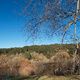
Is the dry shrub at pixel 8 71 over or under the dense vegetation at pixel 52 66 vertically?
under

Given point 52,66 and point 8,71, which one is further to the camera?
point 8,71

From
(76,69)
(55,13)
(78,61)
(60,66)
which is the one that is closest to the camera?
(55,13)

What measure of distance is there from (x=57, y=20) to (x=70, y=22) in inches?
17.3

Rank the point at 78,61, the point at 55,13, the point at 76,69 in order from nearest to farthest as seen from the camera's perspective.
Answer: the point at 55,13, the point at 78,61, the point at 76,69

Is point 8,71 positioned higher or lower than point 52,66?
lower

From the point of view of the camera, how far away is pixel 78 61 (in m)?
5.77

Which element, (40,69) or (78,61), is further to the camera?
(40,69)

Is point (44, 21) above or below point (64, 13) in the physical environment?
below

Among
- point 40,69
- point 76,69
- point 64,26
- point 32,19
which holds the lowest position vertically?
point 40,69

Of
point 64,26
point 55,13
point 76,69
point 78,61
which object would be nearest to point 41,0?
point 55,13

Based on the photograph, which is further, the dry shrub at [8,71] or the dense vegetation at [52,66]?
the dry shrub at [8,71]

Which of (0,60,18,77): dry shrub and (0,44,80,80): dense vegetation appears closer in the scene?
(0,44,80,80): dense vegetation

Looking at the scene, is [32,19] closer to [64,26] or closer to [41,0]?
[41,0]

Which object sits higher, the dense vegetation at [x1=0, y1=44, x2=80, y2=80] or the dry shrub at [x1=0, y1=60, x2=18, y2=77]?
the dense vegetation at [x1=0, y1=44, x2=80, y2=80]
